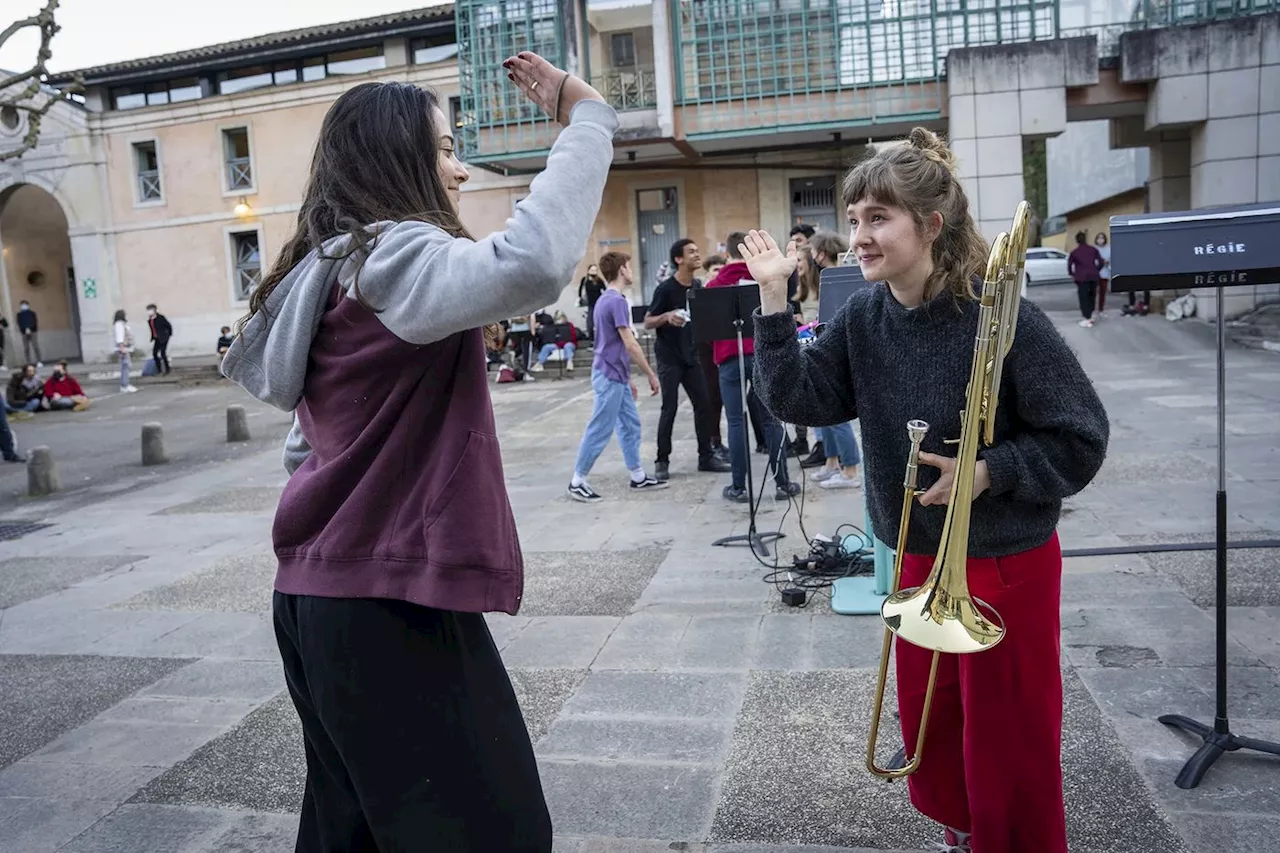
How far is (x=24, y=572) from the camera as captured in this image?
271 inches

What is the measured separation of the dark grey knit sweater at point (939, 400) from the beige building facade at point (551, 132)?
38.6ft

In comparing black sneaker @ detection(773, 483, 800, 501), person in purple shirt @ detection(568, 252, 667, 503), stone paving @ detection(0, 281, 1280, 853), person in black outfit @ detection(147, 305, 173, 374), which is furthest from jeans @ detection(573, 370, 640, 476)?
person in black outfit @ detection(147, 305, 173, 374)

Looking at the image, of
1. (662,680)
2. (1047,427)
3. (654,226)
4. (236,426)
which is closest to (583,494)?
(662,680)

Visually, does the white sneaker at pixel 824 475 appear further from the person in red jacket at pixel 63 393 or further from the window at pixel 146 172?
the window at pixel 146 172

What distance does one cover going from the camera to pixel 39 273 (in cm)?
3131

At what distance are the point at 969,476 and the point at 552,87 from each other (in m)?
1.09

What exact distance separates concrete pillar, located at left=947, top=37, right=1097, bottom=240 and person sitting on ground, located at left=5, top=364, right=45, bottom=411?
16.5 meters

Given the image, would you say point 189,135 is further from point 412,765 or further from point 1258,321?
point 412,765

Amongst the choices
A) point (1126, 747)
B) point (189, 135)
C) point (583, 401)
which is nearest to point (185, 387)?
point (189, 135)

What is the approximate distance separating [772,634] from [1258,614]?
205 cm

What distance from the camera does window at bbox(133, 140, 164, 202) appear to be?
90.3ft

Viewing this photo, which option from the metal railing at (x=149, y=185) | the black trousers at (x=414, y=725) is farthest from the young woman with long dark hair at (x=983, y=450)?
the metal railing at (x=149, y=185)

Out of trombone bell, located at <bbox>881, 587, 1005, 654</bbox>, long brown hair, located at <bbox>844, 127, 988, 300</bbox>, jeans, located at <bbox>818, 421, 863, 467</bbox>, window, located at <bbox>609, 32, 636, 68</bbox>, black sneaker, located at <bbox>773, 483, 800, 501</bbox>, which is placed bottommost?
black sneaker, located at <bbox>773, 483, 800, 501</bbox>

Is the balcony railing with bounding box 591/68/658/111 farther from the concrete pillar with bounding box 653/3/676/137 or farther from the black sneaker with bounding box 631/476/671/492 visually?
the black sneaker with bounding box 631/476/671/492
